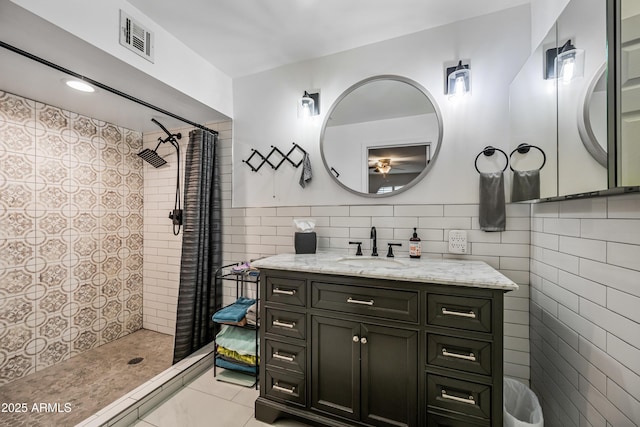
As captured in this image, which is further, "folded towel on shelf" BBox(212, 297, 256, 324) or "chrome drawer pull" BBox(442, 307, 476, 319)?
"folded towel on shelf" BBox(212, 297, 256, 324)

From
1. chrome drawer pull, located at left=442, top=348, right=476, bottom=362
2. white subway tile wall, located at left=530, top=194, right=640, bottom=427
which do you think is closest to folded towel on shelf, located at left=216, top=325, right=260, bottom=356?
chrome drawer pull, located at left=442, top=348, right=476, bottom=362

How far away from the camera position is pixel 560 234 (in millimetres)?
1312

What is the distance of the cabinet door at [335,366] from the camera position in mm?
1382

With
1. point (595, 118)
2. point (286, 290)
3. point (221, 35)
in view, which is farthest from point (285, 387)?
point (221, 35)

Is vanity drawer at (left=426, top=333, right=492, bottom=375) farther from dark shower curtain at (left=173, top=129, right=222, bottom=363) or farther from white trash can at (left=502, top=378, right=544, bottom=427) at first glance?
dark shower curtain at (left=173, top=129, right=222, bottom=363)

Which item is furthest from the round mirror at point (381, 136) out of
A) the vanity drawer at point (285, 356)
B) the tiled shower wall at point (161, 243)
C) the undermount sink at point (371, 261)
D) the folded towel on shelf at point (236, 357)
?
the tiled shower wall at point (161, 243)

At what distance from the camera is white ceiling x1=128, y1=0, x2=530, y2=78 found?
5.33ft

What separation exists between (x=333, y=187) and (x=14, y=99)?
260 cm

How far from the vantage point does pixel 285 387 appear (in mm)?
1556

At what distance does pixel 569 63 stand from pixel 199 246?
261 centimetres

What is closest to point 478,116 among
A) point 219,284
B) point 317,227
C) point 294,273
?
point 317,227

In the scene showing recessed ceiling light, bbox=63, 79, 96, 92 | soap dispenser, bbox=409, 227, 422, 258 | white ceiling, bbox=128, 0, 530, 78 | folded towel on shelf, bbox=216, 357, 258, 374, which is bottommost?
folded towel on shelf, bbox=216, 357, 258, 374

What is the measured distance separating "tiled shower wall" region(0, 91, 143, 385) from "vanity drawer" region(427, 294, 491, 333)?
3.03 metres

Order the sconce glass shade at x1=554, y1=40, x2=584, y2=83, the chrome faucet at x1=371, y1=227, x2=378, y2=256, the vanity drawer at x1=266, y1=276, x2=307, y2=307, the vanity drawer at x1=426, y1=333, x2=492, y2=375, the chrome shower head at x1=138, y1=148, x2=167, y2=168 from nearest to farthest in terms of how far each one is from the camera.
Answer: the sconce glass shade at x1=554, y1=40, x2=584, y2=83 < the vanity drawer at x1=426, y1=333, x2=492, y2=375 < the vanity drawer at x1=266, y1=276, x2=307, y2=307 < the chrome faucet at x1=371, y1=227, x2=378, y2=256 < the chrome shower head at x1=138, y1=148, x2=167, y2=168
